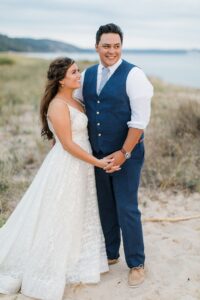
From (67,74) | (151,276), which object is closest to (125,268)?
(151,276)

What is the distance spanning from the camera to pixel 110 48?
3.78m

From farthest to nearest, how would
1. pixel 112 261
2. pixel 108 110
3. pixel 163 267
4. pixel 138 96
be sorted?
pixel 112 261
pixel 163 267
pixel 108 110
pixel 138 96

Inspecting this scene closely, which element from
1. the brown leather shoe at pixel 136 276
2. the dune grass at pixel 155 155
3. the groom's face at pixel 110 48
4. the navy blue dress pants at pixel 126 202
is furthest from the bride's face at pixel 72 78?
the dune grass at pixel 155 155

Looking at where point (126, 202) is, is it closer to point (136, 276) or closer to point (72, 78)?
point (136, 276)

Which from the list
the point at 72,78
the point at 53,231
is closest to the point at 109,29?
the point at 72,78

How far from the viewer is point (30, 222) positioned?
13.3 ft

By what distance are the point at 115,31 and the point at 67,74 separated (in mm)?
483

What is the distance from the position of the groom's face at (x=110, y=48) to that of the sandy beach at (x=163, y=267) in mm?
1756

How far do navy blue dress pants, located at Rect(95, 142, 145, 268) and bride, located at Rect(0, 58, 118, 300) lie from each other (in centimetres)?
11

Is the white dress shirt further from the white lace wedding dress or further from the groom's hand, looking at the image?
the white lace wedding dress

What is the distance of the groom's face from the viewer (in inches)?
148

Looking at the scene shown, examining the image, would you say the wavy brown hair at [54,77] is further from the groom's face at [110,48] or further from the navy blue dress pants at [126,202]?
the navy blue dress pants at [126,202]

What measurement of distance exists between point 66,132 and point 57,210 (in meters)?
0.62

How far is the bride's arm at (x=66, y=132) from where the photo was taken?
383 cm
